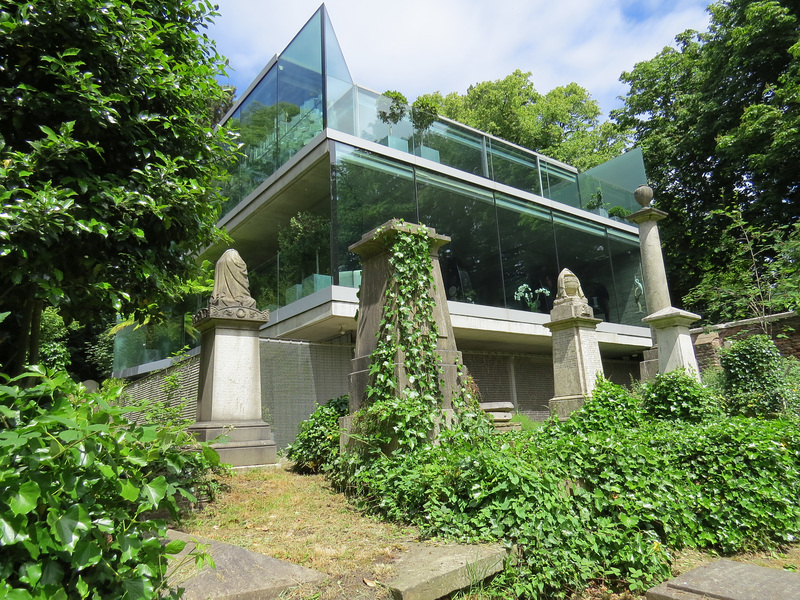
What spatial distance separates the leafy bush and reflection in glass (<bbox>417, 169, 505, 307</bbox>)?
20.7 ft

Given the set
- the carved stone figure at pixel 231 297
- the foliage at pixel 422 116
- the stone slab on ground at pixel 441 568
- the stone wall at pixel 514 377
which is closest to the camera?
the stone slab on ground at pixel 441 568

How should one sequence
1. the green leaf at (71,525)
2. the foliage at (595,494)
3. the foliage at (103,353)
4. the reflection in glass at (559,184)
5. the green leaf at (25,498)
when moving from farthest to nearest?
the foliage at (103,353) < the reflection in glass at (559,184) < the foliage at (595,494) < the green leaf at (71,525) < the green leaf at (25,498)

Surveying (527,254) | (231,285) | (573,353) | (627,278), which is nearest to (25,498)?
(231,285)

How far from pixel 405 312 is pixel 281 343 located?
6.21m

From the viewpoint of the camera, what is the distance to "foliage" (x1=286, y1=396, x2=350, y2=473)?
19.7 ft

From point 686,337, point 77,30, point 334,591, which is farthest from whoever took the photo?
point 686,337

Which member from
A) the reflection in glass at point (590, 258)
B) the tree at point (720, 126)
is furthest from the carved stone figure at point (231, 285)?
the tree at point (720, 126)

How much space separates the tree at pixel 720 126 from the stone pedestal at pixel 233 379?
16.0 meters

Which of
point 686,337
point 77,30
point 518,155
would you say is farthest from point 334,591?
point 518,155

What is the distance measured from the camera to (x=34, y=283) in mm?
4031

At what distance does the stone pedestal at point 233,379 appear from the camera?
7188mm

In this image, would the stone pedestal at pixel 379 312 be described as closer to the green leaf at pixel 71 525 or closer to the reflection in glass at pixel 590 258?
the green leaf at pixel 71 525

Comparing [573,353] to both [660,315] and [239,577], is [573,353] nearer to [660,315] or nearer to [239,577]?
[660,315]

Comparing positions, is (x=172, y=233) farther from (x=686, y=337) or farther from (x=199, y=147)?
(x=686, y=337)
